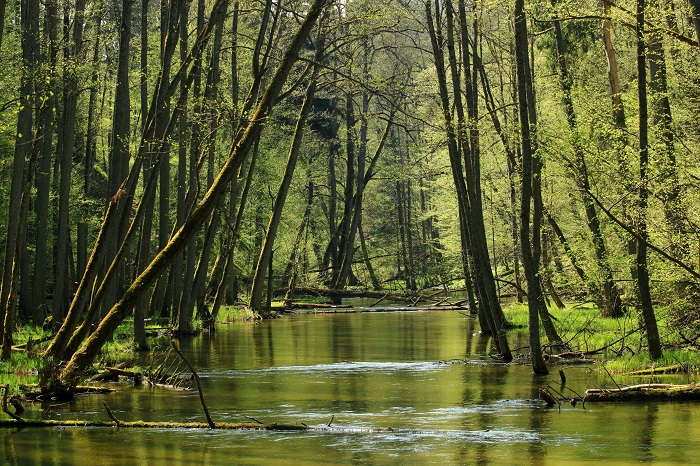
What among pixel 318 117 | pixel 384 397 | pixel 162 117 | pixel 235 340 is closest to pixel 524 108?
pixel 384 397

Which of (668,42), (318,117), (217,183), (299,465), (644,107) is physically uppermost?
(318,117)

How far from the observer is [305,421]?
35.4 feet

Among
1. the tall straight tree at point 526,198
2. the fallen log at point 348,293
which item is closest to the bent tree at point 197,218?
the tall straight tree at point 526,198

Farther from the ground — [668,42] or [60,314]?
[668,42]

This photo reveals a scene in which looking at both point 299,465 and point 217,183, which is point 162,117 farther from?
point 299,465

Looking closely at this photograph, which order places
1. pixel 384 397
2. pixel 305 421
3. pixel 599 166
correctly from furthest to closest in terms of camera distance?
pixel 599 166
pixel 384 397
pixel 305 421

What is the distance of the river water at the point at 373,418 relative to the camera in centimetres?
875

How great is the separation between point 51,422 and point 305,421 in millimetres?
3043

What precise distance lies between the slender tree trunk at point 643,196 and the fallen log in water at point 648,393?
8.51ft

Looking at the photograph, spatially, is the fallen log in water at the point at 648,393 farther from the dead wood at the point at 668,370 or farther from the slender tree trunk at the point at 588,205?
the slender tree trunk at the point at 588,205

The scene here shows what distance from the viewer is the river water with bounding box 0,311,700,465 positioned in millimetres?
8750

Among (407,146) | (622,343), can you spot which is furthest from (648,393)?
(407,146)

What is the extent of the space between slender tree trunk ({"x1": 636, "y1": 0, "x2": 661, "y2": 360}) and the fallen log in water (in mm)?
2593

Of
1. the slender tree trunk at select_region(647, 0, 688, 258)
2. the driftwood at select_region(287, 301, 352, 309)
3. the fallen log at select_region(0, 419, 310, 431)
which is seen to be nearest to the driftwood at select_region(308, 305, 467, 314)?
the driftwood at select_region(287, 301, 352, 309)
